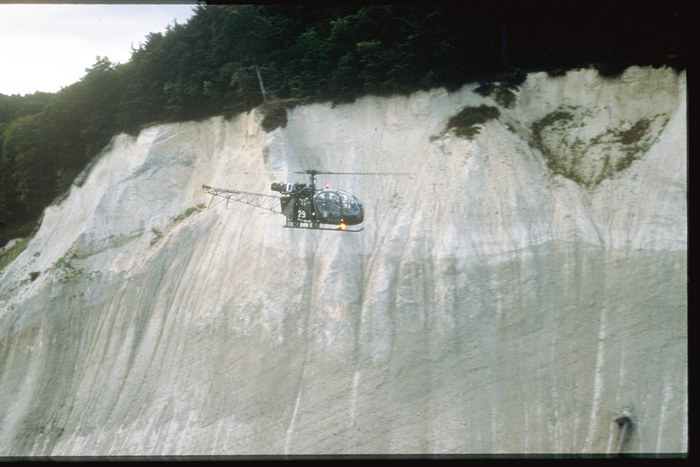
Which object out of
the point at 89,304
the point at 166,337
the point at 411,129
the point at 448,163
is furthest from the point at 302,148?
the point at 89,304

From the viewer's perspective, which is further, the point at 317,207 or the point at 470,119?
the point at 470,119

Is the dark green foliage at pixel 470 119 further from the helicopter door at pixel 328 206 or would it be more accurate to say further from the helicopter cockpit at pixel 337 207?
the helicopter door at pixel 328 206

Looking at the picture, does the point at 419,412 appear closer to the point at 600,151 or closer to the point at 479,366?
the point at 479,366

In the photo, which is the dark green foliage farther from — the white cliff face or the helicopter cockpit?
the helicopter cockpit

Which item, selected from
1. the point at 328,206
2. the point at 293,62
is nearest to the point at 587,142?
the point at 328,206

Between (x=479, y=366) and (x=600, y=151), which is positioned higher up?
(x=600, y=151)

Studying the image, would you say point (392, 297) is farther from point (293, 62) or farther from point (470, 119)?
point (293, 62)

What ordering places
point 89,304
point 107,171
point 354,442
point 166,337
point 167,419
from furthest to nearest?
point 107,171 < point 89,304 < point 166,337 < point 167,419 < point 354,442
